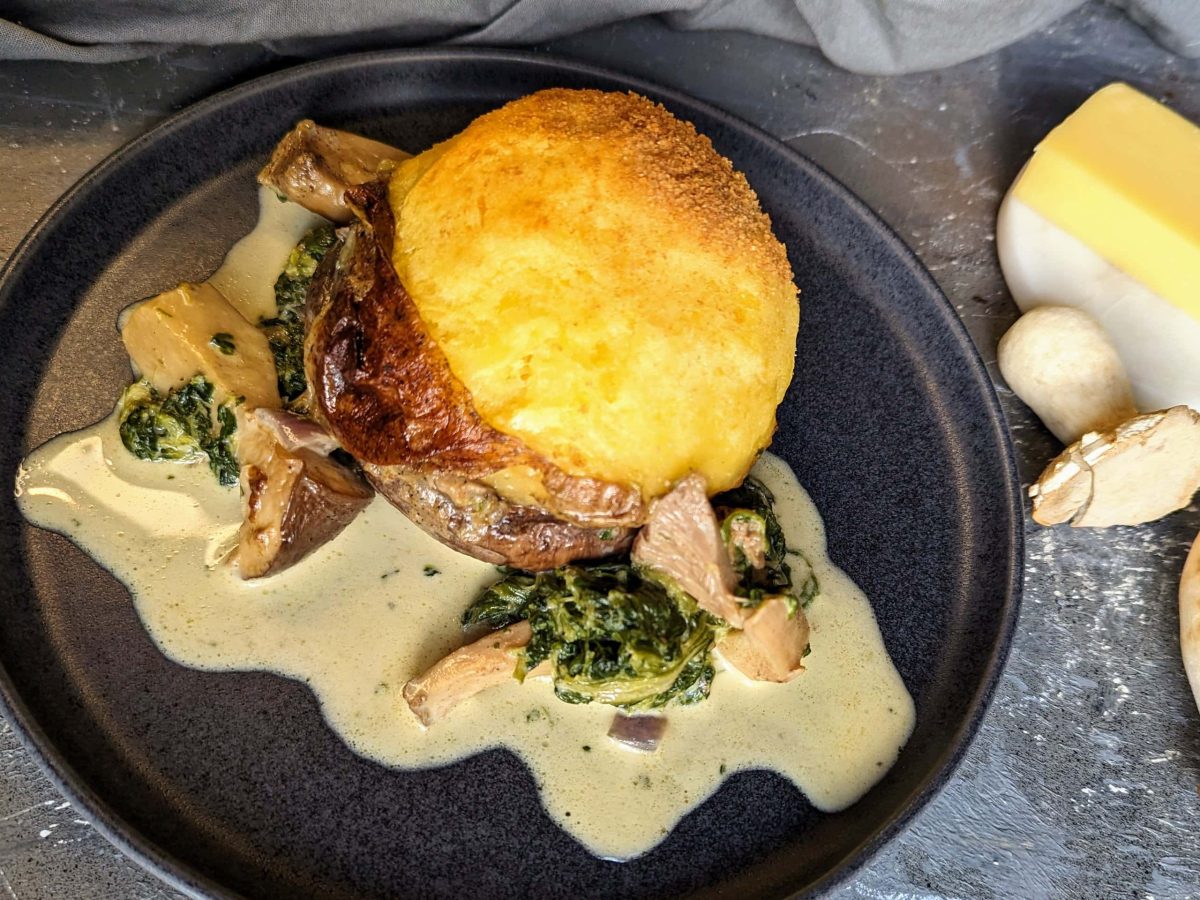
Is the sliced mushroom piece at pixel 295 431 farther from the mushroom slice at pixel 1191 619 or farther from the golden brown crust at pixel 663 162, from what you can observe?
the mushroom slice at pixel 1191 619

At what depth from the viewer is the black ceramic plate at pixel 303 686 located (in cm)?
277

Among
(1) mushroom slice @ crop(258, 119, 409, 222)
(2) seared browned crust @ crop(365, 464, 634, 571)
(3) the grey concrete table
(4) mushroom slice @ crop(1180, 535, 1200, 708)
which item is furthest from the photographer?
(4) mushroom slice @ crop(1180, 535, 1200, 708)

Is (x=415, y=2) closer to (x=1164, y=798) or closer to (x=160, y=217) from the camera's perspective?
(x=160, y=217)

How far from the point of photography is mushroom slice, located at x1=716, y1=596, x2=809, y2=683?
275 centimetres

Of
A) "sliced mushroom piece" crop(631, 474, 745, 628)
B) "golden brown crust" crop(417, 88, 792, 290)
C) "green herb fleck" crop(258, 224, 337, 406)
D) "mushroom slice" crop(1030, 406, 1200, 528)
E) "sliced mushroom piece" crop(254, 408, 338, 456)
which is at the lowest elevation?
"mushroom slice" crop(1030, 406, 1200, 528)

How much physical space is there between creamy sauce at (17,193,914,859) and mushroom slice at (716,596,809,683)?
11 centimetres

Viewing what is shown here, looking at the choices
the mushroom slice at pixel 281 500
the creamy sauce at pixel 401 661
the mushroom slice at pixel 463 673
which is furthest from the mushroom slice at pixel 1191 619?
the mushroom slice at pixel 281 500

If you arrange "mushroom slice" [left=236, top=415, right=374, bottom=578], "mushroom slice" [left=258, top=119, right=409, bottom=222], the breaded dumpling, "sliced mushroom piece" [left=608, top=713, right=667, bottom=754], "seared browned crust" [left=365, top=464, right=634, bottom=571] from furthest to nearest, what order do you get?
"mushroom slice" [left=258, top=119, right=409, bottom=222], "sliced mushroom piece" [left=608, top=713, right=667, bottom=754], "mushroom slice" [left=236, top=415, right=374, bottom=578], "seared browned crust" [left=365, top=464, right=634, bottom=571], the breaded dumpling

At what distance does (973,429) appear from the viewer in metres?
3.41

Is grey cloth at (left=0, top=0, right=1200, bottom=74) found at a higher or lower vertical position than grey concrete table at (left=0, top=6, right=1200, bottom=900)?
higher

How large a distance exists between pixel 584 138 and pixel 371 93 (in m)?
1.07

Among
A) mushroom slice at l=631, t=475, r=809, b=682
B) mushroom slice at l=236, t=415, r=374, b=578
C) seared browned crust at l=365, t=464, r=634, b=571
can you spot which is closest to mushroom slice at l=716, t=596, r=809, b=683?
mushroom slice at l=631, t=475, r=809, b=682

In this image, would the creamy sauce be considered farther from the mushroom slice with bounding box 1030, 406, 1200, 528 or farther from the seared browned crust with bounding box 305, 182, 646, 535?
the mushroom slice with bounding box 1030, 406, 1200, 528

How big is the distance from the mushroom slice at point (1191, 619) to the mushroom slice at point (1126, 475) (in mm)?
199
